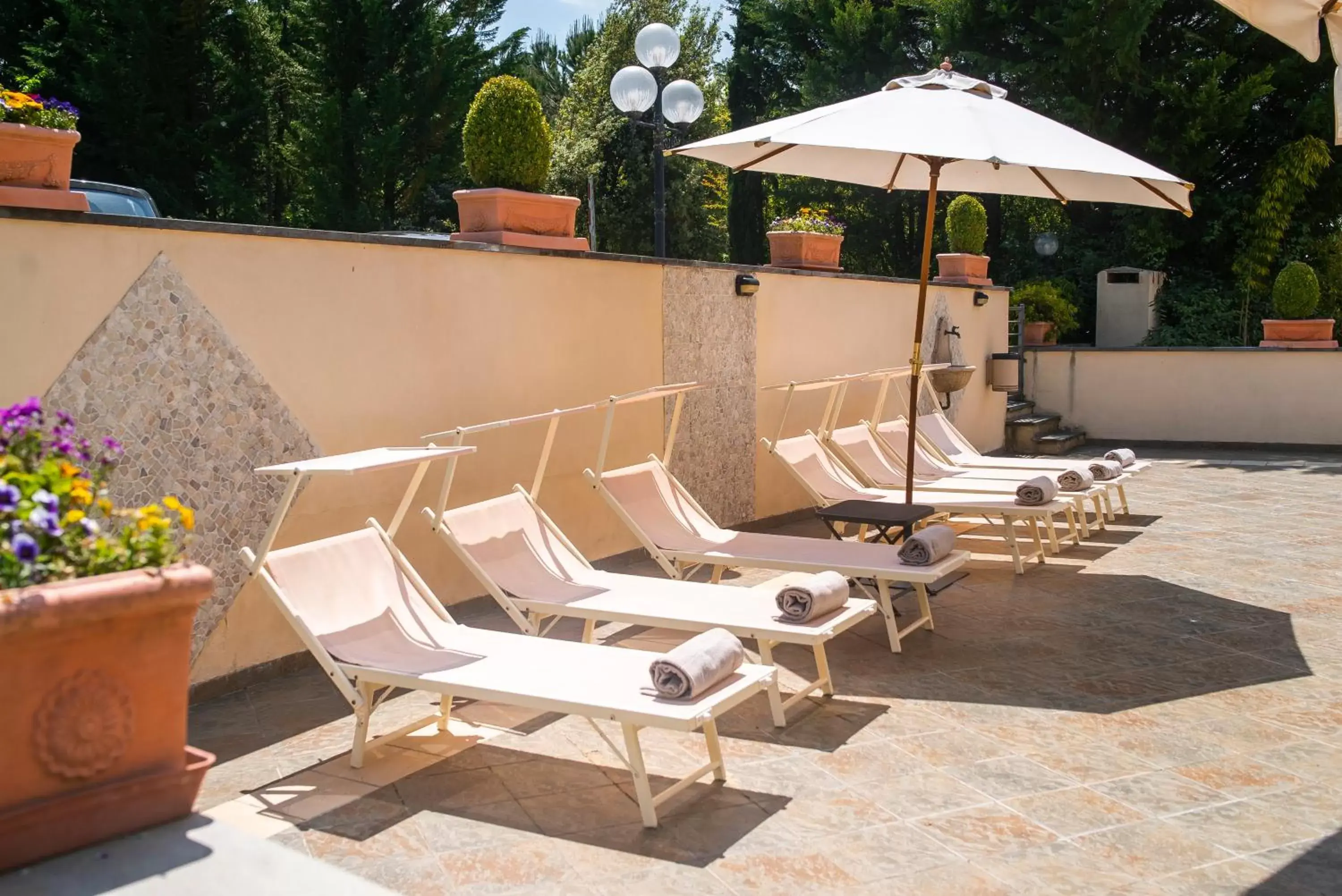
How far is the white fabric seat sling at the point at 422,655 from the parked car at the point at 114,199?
3736 mm

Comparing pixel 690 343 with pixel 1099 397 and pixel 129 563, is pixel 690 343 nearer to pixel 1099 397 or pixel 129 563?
pixel 129 563

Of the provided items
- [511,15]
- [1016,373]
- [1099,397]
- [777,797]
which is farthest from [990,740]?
[511,15]

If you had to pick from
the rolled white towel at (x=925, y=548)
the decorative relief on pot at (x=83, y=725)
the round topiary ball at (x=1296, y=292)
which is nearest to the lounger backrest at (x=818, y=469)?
the rolled white towel at (x=925, y=548)

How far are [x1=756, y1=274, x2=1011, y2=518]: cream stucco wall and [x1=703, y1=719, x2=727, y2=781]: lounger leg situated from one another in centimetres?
487

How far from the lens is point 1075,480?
8281 millimetres

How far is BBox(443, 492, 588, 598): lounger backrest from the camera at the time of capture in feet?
17.1

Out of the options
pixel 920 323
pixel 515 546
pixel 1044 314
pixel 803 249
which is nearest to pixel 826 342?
pixel 803 249

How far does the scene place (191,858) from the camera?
286cm

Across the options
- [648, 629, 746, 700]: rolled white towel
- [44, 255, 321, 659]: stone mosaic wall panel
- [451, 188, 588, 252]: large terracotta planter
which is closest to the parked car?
[451, 188, 588, 252]: large terracotta planter

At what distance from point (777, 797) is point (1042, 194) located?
4.94 metres

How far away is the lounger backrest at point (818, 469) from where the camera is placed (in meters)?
7.46

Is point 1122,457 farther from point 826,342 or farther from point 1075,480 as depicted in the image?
point 826,342

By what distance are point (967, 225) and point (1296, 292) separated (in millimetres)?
4481

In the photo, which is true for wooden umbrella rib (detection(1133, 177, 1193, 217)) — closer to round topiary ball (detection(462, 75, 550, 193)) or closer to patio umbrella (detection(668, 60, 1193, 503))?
patio umbrella (detection(668, 60, 1193, 503))
